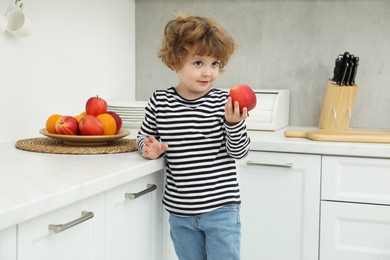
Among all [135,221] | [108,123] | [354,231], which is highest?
[108,123]

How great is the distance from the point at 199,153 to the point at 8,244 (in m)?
0.62

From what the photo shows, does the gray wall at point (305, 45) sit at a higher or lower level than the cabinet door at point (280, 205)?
higher

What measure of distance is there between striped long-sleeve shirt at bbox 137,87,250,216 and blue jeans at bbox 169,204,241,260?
26 millimetres

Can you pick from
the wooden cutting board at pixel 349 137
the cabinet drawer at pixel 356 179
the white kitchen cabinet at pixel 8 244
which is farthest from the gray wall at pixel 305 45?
the white kitchen cabinet at pixel 8 244

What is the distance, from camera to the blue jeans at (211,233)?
5.25 feet

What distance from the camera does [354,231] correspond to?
205 cm

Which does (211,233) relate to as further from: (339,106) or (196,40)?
(339,106)

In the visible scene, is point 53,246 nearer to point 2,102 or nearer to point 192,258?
point 192,258

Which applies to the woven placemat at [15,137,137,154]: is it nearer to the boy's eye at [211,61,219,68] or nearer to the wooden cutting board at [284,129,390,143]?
the boy's eye at [211,61,219,68]

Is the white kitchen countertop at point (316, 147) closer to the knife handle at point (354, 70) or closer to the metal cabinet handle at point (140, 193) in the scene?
the knife handle at point (354, 70)

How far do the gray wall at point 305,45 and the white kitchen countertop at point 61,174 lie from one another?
1.85 feet

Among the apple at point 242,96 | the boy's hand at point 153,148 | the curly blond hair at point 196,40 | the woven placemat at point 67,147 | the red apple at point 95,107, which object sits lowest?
the woven placemat at point 67,147

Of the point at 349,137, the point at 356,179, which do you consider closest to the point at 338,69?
the point at 349,137

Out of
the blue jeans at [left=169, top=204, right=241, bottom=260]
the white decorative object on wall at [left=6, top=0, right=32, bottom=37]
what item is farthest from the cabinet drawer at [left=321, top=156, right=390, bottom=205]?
the white decorative object on wall at [left=6, top=0, right=32, bottom=37]
